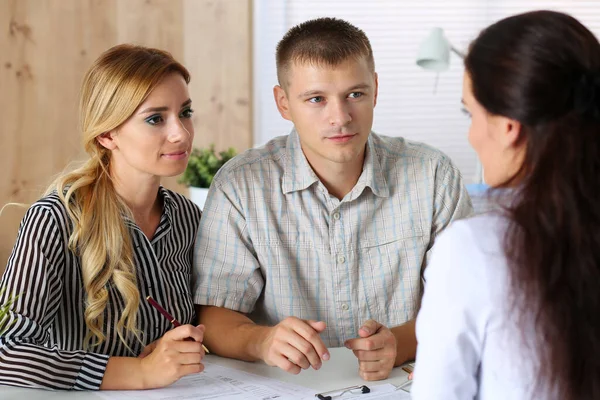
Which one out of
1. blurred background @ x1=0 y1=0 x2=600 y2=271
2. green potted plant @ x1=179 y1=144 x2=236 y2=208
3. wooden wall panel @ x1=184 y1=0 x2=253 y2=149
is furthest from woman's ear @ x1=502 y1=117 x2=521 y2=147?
wooden wall panel @ x1=184 y1=0 x2=253 y2=149

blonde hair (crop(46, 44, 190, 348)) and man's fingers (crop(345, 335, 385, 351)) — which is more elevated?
blonde hair (crop(46, 44, 190, 348))

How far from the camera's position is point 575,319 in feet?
3.01

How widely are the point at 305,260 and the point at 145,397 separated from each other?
2.03 ft

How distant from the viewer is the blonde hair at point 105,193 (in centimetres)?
166

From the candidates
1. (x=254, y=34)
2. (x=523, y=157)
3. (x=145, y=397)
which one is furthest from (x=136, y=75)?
(x=254, y=34)

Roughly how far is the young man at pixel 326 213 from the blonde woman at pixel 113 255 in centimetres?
13

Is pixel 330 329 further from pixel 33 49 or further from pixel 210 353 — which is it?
pixel 33 49

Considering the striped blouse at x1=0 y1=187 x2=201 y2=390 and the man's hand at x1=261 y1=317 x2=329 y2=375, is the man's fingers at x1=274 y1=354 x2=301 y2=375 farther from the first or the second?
the striped blouse at x1=0 y1=187 x2=201 y2=390

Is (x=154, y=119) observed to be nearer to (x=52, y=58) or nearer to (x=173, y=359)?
(x=173, y=359)

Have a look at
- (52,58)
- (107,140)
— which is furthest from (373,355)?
(52,58)

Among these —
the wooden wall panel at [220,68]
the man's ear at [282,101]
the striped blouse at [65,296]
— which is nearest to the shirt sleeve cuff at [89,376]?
the striped blouse at [65,296]

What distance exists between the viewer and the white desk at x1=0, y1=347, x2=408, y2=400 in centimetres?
144

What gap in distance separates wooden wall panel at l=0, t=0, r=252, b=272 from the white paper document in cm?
254

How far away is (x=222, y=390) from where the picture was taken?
4.77 ft
